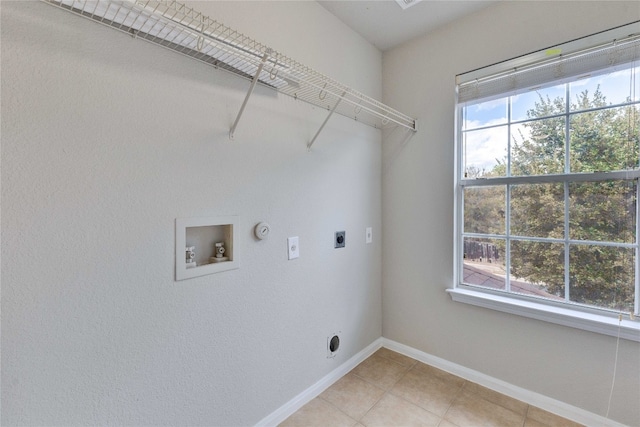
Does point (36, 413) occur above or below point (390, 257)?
below

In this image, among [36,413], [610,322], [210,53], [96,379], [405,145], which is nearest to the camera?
[36,413]

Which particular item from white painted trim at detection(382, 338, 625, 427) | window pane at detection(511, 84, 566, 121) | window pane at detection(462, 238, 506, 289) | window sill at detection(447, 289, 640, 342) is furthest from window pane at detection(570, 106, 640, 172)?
white painted trim at detection(382, 338, 625, 427)

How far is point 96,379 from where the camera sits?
3.14 feet

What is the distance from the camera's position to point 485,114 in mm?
1920

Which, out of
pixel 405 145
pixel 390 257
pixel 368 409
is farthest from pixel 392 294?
pixel 405 145

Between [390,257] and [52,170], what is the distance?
7.08 ft

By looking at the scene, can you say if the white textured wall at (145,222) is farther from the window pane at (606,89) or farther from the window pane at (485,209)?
the window pane at (606,89)

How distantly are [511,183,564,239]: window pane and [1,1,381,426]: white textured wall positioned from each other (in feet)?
4.28

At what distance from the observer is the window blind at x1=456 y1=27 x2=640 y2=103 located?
4.66 feet

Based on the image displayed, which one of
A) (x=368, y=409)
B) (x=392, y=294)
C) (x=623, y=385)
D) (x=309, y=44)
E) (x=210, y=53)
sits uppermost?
(x=309, y=44)

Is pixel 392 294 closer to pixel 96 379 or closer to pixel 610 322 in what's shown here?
pixel 610 322

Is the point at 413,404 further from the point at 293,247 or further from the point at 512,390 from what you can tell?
the point at 293,247

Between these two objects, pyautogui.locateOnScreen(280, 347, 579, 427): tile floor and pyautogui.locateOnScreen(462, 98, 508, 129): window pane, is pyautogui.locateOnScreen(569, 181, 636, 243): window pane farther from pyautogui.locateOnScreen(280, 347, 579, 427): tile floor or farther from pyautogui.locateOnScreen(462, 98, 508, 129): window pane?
pyautogui.locateOnScreen(280, 347, 579, 427): tile floor

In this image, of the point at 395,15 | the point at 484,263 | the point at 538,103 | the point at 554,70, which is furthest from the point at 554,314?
the point at 395,15
